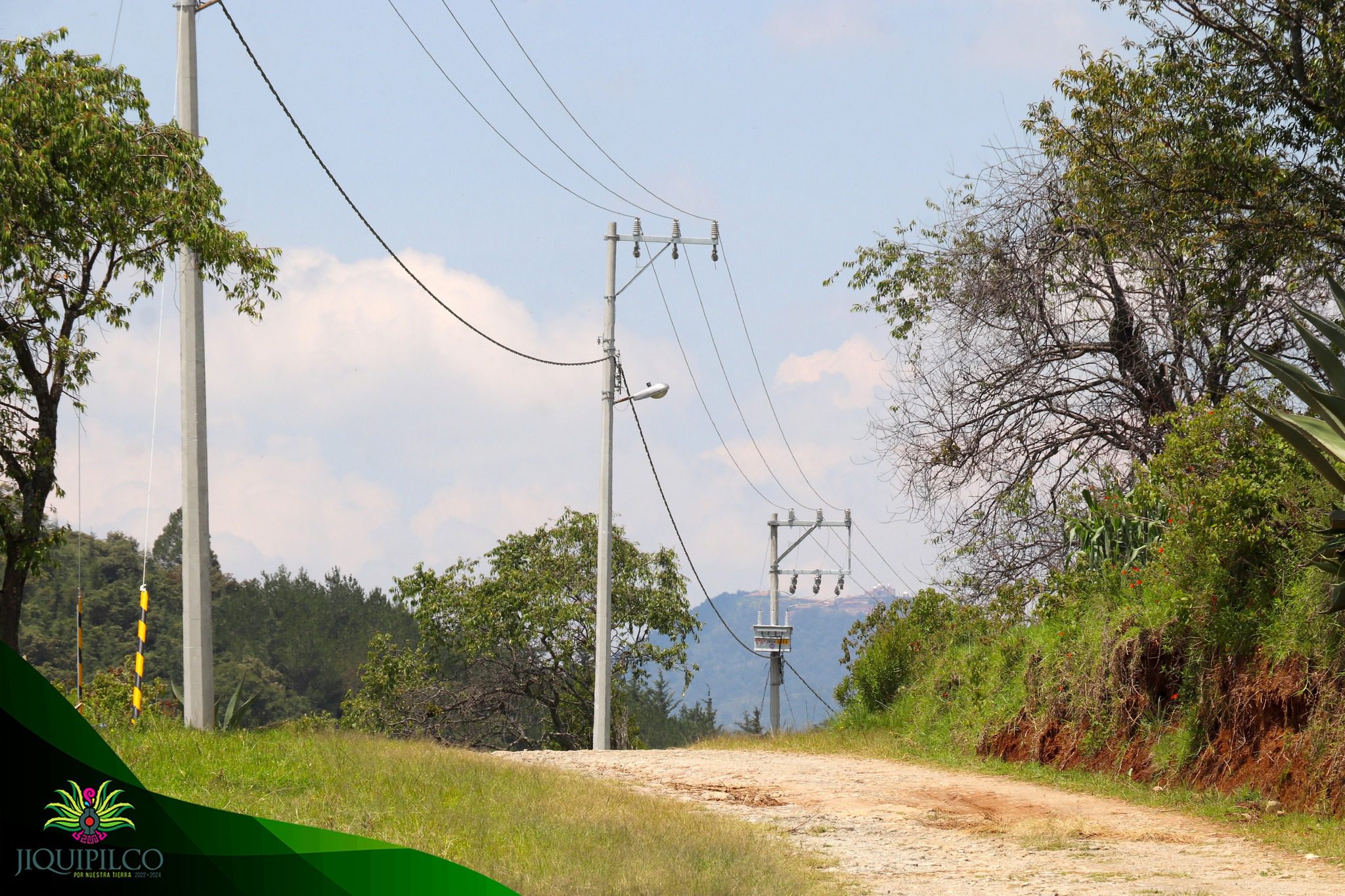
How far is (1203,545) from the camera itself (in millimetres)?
10750

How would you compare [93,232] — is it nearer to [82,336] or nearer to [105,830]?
[82,336]

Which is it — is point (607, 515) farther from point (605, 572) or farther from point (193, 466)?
point (193, 466)

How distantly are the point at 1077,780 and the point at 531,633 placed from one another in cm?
2499

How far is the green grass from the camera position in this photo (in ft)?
20.2

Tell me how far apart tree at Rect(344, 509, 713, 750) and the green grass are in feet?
79.3

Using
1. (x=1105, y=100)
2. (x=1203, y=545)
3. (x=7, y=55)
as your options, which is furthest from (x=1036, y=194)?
(x=7, y=55)

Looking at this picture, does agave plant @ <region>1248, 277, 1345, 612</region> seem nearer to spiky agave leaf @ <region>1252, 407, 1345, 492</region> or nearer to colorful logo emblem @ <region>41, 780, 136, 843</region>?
spiky agave leaf @ <region>1252, 407, 1345, 492</region>

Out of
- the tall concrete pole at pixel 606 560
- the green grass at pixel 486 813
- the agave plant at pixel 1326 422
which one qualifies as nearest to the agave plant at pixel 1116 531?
the agave plant at pixel 1326 422

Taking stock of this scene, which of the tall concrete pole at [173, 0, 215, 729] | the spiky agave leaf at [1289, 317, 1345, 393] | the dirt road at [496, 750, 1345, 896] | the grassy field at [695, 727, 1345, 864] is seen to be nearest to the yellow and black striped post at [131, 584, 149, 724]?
the tall concrete pole at [173, 0, 215, 729]

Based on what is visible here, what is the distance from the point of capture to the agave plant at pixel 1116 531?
13.5 metres

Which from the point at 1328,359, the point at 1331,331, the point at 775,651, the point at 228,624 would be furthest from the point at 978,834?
the point at 228,624

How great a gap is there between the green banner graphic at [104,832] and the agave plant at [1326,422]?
7.51m

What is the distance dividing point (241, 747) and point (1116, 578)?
385 inches

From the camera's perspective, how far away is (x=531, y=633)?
35.3 metres
